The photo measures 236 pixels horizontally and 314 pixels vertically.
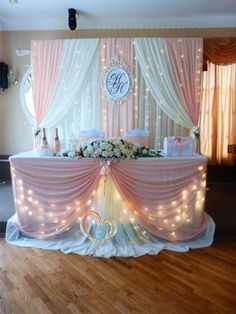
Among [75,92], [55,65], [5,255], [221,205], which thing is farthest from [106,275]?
[55,65]

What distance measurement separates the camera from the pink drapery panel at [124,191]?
2.40 meters

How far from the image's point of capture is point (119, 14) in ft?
12.4

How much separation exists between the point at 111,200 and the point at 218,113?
287 cm

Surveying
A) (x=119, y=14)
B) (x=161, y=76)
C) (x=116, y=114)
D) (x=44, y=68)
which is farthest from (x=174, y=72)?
(x=44, y=68)

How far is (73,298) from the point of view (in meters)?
1.71

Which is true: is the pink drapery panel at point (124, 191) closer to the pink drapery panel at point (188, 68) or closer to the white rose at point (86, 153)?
the white rose at point (86, 153)

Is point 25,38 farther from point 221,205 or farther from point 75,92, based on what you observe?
point 221,205

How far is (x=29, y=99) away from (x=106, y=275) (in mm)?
3501

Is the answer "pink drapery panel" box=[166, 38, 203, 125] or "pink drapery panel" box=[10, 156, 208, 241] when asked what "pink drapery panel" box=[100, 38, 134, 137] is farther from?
"pink drapery panel" box=[10, 156, 208, 241]

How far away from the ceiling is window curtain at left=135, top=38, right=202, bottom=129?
18.6 inches

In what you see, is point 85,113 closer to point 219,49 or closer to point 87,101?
point 87,101

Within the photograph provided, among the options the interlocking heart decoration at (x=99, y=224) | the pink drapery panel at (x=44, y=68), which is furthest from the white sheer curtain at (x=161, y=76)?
the interlocking heart decoration at (x=99, y=224)

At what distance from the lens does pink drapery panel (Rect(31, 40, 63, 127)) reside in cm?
366

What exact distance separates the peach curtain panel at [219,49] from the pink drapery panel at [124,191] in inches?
94.2
